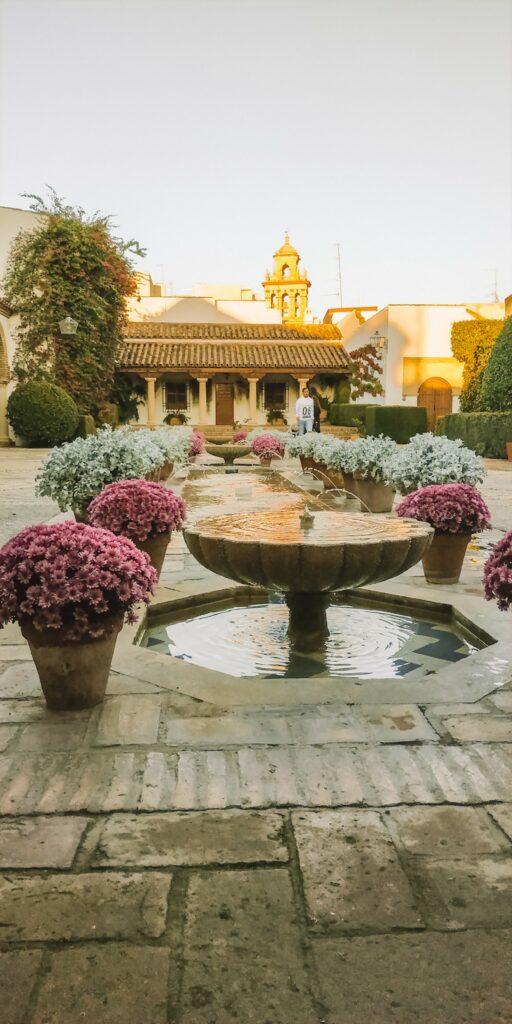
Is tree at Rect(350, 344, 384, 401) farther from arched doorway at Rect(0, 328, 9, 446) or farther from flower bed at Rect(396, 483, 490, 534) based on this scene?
flower bed at Rect(396, 483, 490, 534)

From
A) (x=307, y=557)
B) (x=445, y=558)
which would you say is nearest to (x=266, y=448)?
(x=445, y=558)

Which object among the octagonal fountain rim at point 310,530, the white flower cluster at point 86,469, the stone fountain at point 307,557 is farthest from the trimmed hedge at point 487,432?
the stone fountain at point 307,557

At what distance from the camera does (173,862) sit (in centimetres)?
195

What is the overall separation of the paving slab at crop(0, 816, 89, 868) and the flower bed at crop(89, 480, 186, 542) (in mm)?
2679

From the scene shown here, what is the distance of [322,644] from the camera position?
4.17m

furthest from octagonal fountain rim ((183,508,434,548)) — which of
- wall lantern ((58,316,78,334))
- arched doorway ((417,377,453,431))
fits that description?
arched doorway ((417,377,453,431))

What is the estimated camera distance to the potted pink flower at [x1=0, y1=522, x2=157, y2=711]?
2811 millimetres

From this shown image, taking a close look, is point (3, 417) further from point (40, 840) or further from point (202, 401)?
point (40, 840)

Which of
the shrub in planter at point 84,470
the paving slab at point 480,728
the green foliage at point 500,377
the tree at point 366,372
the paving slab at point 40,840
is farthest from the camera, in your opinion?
the tree at point 366,372

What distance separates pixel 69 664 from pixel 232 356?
31827 mm

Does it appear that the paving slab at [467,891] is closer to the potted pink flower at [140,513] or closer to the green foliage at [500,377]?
the potted pink flower at [140,513]

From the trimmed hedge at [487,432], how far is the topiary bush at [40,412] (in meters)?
11.2

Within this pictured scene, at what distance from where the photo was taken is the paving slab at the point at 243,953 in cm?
148

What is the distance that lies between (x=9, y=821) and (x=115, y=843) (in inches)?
13.5
